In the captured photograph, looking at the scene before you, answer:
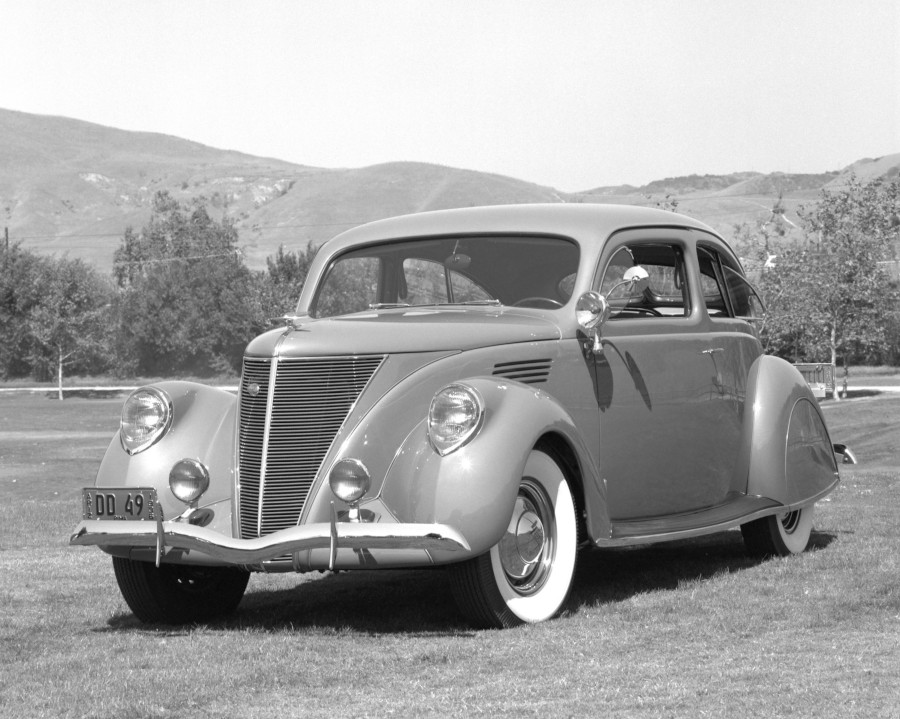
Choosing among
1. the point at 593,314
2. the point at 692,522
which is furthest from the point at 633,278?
the point at 692,522

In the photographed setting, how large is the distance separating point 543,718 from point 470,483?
167 cm

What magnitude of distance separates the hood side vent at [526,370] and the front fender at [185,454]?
1.44 m

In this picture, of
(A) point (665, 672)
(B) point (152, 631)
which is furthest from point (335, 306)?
(A) point (665, 672)

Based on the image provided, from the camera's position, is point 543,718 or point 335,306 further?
point 335,306

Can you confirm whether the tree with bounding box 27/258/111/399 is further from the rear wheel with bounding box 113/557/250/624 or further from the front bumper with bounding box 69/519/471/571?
the front bumper with bounding box 69/519/471/571

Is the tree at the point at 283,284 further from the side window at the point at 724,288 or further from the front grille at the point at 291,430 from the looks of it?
the front grille at the point at 291,430

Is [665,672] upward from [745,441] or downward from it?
downward

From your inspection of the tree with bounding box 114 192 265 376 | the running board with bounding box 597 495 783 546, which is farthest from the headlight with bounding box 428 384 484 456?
the tree with bounding box 114 192 265 376

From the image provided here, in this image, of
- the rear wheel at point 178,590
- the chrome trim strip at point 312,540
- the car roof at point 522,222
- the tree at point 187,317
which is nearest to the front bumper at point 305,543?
the chrome trim strip at point 312,540

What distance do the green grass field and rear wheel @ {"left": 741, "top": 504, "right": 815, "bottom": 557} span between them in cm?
19

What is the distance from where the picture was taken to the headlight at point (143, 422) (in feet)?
22.8

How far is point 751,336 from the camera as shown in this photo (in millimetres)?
8820

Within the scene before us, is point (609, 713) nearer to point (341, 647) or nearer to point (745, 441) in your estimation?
point (341, 647)

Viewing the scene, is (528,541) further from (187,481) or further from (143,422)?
(143,422)
